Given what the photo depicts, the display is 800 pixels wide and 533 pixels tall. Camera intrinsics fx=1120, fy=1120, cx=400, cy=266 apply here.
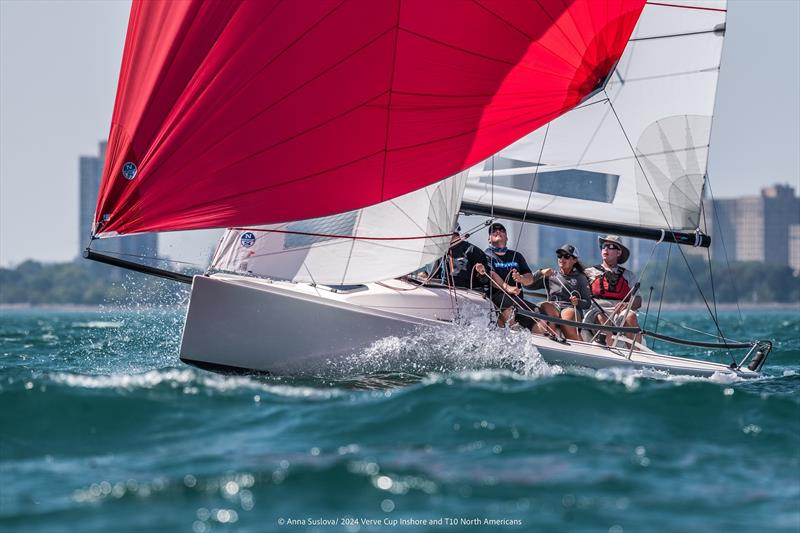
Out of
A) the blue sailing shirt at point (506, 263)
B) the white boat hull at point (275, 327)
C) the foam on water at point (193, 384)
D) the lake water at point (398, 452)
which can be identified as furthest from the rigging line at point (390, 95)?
the foam on water at point (193, 384)

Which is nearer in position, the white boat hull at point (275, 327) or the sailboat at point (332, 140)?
the sailboat at point (332, 140)

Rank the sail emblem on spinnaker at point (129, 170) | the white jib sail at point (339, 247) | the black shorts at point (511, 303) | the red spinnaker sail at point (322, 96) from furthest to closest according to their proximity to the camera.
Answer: the black shorts at point (511, 303) → the white jib sail at point (339, 247) → the sail emblem on spinnaker at point (129, 170) → the red spinnaker sail at point (322, 96)

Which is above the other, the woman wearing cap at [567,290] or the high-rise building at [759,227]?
the high-rise building at [759,227]

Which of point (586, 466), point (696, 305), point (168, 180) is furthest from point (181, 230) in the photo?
point (696, 305)

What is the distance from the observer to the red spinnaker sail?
7418 mm

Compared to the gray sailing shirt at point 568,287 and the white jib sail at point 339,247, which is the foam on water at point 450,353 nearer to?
the white jib sail at point 339,247

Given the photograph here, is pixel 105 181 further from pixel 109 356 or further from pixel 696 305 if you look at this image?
pixel 696 305

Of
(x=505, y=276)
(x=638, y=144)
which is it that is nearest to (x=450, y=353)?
(x=505, y=276)

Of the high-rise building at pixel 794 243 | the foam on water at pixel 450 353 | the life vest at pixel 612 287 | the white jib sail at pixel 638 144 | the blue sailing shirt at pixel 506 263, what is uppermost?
the high-rise building at pixel 794 243

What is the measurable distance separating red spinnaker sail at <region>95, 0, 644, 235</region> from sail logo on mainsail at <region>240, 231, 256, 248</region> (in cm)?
50

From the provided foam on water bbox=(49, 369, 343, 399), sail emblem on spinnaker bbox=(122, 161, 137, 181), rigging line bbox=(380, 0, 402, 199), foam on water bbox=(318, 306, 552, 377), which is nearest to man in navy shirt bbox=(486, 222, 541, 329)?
foam on water bbox=(318, 306, 552, 377)

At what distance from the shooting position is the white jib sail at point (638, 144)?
376 inches

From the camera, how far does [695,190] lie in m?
9.67

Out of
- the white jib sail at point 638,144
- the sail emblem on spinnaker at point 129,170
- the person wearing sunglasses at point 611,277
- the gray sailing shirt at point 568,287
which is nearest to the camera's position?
the sail emblem on spinnaker at point 129,170
